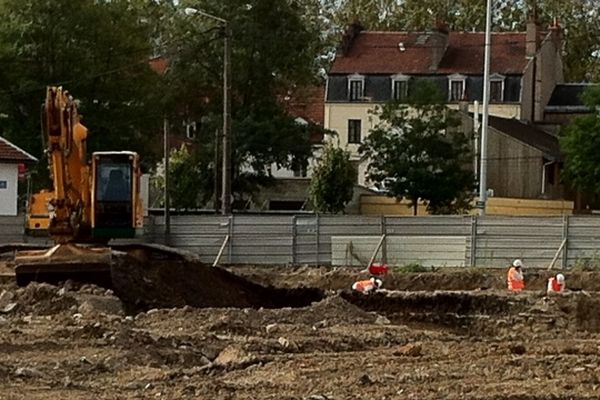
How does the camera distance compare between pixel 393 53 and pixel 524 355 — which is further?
pixel 393 53

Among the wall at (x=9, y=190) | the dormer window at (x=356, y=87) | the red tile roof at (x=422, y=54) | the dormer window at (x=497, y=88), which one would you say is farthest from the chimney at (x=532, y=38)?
the wall at (x=9, y=190)

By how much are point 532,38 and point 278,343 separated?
50.1 m

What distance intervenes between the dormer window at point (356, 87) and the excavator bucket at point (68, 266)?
4359 centimetres

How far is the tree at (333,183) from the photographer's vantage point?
5269 centimetres

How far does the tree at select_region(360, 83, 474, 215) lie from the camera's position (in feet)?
165

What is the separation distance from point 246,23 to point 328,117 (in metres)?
11.8

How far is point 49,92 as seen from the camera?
24.4m

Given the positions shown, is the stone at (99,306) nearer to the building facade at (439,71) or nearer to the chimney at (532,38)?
the building facade at (439,71)

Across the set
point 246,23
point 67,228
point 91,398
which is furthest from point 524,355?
point 246,23

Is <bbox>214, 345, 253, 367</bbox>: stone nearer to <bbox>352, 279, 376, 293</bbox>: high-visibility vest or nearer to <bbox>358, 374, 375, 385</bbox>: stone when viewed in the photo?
<bbox>358, 374, 375, 385</bbox>: stone

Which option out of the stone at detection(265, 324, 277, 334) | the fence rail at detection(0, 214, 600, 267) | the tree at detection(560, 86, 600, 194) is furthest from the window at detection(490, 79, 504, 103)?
the stone at detection(265, 324, 277, 334)

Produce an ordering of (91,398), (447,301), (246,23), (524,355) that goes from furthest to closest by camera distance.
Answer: (246,23) < (447,301) < (524,355) < (91,398)

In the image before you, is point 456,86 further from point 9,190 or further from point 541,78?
point 9,190

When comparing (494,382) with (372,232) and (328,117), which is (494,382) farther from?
(328,117)
